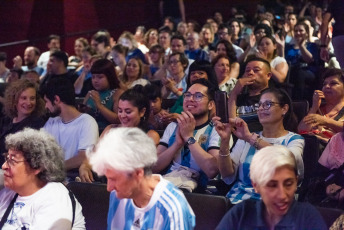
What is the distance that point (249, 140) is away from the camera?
3916 mm

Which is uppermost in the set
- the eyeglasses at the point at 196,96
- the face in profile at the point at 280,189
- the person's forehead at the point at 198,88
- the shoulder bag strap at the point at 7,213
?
the person's forehead at the point at 198,88

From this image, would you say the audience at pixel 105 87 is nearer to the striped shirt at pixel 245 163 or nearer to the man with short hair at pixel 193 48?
the striped shirt at pixel 245 163

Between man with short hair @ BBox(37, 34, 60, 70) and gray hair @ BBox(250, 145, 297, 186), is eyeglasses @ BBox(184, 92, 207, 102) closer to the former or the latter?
gray hair @ BBox(250, 145, 297, 186)

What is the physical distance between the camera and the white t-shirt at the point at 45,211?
126 inches

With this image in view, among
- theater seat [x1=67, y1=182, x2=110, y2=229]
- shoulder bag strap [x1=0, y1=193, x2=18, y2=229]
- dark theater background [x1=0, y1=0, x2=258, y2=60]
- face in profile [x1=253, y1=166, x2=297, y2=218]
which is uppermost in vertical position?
dark theater background [x1=0, y1=0, x2=258, y2=60]

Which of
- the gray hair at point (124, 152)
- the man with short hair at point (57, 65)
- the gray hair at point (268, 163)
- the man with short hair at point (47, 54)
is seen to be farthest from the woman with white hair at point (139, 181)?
the man with short hair at point (47, 54)

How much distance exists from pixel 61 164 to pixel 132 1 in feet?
34.1

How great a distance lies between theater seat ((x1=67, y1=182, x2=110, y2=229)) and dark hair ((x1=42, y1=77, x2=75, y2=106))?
1328 millimetres

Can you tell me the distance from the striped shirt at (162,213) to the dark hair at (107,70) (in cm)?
318

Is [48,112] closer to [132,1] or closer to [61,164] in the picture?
[61,164]

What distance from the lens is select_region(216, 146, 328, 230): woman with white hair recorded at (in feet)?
8.48

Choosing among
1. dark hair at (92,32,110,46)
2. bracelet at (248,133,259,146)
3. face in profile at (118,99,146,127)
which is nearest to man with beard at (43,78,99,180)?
face in profile at (118,99,146,127)

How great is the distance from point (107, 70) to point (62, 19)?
6085 millimetres

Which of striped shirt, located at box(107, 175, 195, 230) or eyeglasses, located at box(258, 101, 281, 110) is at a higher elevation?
eyeglasses, located at box(258, 101, 281, 110)
